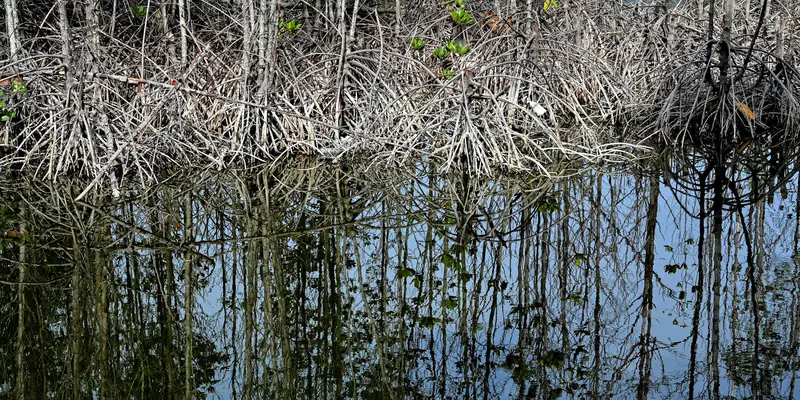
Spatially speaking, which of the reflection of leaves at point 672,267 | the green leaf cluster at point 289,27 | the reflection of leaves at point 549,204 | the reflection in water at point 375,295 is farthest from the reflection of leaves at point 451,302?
the green leaf cluster at point 289,27

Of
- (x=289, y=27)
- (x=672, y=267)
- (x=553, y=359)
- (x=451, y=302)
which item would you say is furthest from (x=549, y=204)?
(x=289, y=27)

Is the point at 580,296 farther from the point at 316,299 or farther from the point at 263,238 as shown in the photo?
the point at 263,238

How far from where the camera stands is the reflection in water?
3518 millimetres

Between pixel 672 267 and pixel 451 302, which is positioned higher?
pixel 672 267

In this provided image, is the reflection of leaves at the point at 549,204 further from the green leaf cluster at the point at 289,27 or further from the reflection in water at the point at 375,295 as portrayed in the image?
the green leaf cluster at the point at 289,27

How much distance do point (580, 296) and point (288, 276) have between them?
1592 millimetres

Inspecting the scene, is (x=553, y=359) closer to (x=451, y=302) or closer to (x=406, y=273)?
(x=451, y=302)

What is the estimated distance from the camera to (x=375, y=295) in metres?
4.60

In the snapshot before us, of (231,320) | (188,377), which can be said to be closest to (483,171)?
(231,320)

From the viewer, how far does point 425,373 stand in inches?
141

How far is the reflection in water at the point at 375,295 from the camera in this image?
11.5 feet

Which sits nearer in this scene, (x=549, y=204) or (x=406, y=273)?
(x=406, y=273)

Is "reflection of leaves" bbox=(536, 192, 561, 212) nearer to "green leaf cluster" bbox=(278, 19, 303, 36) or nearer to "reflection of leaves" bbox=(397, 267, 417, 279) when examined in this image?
"reflection of leaves" bbox=(397, 267, 417, 279)

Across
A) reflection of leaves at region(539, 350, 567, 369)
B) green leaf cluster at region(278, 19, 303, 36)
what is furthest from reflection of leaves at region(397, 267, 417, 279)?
green leaf cluster at region(278, 19, 303, 36)
